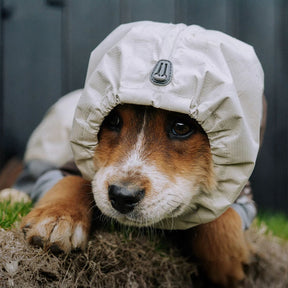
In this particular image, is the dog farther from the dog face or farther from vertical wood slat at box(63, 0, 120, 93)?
vertical wood slat at box(63, 0, 120, 93)

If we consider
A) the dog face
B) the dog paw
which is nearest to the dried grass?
the dog paw

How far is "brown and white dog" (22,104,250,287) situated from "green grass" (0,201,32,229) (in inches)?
4.3

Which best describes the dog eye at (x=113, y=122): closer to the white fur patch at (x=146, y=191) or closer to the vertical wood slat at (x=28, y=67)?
the white fur patch at (x=146, y=191)

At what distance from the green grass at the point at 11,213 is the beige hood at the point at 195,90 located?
0.41 m

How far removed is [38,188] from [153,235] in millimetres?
666

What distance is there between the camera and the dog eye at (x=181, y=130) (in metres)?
1.86

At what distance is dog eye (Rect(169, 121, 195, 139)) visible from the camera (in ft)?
6.10

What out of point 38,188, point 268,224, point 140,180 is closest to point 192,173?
point 140,180

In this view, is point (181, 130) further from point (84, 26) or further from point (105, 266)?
point (84, 26)

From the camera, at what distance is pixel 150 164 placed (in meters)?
1.78

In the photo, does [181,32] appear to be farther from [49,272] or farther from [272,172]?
[272,172]

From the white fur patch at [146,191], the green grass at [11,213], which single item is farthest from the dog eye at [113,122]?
the green grass at [11,213]

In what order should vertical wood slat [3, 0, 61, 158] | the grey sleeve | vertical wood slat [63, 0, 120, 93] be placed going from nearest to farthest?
the grey sleeve → vertical wood slat [3, 0, 61, 158] → vertical wood slat [63, 0, 120, 93]

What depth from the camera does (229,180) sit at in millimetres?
1848
